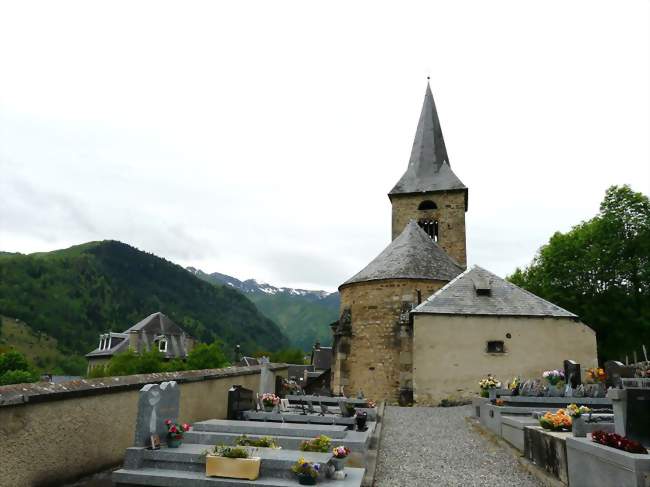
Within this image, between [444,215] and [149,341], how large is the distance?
3651cm

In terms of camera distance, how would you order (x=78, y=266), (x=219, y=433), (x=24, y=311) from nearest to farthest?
(x=219, y=433), (x=24, y=311), (x=78, y=266)

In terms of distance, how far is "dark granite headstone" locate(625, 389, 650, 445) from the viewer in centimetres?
625

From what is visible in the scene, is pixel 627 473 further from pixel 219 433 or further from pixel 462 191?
pixel 462 191

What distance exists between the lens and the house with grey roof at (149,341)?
54.8 m

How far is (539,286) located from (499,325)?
1491cm

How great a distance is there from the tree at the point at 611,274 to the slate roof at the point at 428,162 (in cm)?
822

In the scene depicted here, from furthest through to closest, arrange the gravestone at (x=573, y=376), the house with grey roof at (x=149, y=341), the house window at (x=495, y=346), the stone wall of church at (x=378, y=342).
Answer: the house with grey roof at (x=149, y=341), the stone wall of church at (x=378, y=342), the house window at (x=495, y=346), the gravestone at (x=573, y=376)

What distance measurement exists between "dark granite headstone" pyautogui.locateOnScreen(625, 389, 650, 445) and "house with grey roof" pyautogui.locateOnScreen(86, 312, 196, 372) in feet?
169

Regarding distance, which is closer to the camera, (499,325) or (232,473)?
(232,473)

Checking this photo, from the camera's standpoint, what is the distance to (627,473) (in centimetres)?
520

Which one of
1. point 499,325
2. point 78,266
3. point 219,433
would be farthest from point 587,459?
point 78,266

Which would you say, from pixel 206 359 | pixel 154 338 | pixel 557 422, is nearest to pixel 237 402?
pixel 557 422

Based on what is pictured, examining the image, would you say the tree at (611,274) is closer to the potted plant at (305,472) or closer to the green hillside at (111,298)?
the potted plant at (305,472)

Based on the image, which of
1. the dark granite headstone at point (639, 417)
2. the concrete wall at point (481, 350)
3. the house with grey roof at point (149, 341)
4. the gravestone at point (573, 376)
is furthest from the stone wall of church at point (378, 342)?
the house with grey roof at point (149, 341)
